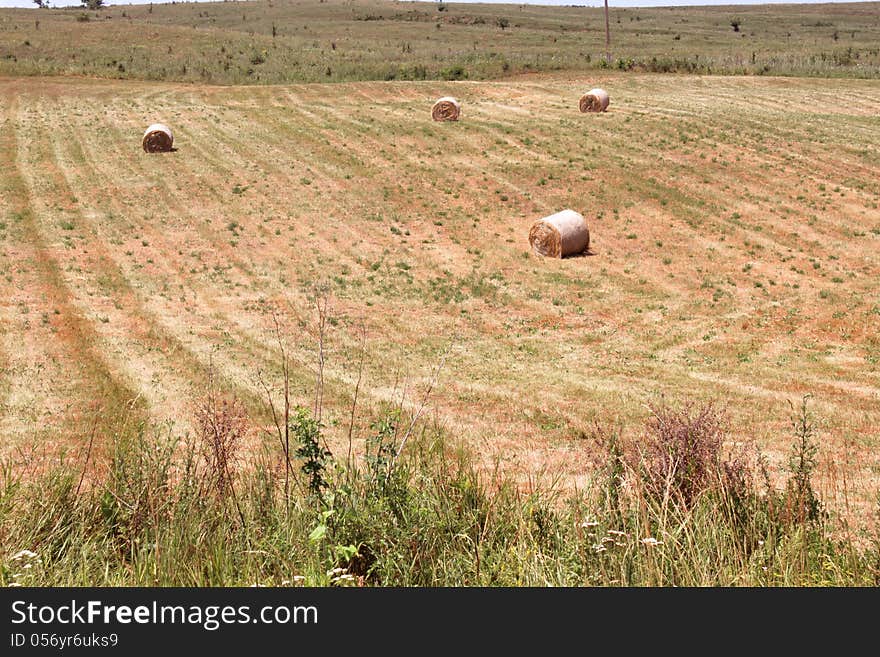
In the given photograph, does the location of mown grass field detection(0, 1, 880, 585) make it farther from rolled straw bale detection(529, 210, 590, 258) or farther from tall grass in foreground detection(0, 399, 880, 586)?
rolled straw bale detection(529, 210, 590, 258)

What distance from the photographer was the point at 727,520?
6.13 metres

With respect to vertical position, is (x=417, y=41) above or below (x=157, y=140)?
above

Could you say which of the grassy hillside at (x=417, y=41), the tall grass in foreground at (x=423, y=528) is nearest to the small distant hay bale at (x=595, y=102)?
the grassy hillside at (x=417, y=41)

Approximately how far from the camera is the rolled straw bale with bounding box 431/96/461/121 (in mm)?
38344

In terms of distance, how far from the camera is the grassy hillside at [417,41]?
185ft

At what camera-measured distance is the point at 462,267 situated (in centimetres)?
2128

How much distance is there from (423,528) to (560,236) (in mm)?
16852

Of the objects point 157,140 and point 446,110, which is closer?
point 157,140

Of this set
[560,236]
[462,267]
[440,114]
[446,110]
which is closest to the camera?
[462,267]

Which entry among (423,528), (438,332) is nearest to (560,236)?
(438,332)

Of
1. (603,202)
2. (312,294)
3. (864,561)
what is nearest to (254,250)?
(312,294)

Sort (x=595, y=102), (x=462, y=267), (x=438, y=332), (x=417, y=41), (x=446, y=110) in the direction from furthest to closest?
1. (x=417, y=41)
2. (x=595, y=102)
3. (x=446, y=110)
4. (x=462, y=267)
5. (x=438, y=332)

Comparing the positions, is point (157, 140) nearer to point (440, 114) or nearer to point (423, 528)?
point (440, 114)

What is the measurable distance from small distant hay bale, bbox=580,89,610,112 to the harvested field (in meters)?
0.97
